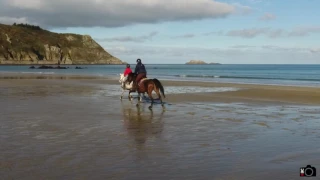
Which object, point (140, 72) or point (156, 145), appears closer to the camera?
point (156, 145)

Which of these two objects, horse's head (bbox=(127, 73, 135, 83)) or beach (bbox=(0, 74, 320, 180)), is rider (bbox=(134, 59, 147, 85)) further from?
beach (bbox=(0, 74, 320, 180))

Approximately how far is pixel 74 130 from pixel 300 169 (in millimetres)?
6297

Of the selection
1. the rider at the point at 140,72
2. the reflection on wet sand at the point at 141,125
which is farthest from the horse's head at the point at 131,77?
the reflection on wet sand at the point at 141,125

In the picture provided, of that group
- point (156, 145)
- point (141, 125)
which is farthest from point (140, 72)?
point (156, 145)

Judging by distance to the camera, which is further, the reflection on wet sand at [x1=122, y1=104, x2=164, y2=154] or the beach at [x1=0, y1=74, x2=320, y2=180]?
the reflection on wet sand at [x1=122, y1=104, x2=164, y2=154]

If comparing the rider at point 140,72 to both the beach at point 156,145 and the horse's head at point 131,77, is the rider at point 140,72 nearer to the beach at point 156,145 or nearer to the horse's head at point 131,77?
the horse's head at point 131,77

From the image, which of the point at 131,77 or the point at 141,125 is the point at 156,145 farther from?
the point at 131,77

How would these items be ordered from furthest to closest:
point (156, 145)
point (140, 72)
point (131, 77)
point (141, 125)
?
point (131, 77) → point (140, 72) → point (141, 125) → point (156, 145)

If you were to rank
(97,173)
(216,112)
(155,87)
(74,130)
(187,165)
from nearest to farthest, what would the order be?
(97,173) < (187,165) < (74,130) < (216,112) < (155,87)

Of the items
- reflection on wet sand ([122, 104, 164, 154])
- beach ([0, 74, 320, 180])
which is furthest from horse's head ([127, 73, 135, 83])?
beach ([0, 74, 320, 180])

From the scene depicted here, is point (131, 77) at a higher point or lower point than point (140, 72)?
lower

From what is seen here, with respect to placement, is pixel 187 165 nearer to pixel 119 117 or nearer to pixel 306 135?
pixel 306 135

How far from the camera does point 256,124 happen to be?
39.8 ft

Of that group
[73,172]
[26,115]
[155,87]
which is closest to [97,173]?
[73,172]
